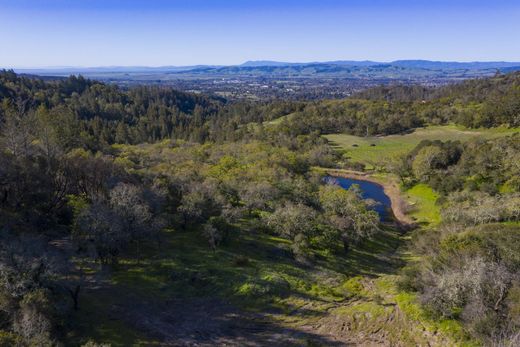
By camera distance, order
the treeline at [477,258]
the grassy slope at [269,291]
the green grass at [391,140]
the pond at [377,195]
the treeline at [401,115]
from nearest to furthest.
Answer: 1. the treeline at [477,258]
2. the grassy slope at [269,291]
3. the pond at [377,195]
4. the green grass at [391,140]
5. the treeline at [401,115]

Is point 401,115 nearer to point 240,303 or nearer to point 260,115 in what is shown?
point 260,115

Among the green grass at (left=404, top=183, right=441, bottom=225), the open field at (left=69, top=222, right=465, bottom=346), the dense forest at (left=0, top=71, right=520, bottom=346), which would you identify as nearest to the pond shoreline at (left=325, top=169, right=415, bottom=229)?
the green grass at (left=404, top=183, right=441, bottom=225)

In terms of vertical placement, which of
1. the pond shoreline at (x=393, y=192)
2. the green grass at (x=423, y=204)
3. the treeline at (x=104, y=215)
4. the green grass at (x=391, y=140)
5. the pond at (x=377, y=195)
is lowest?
the pond at (x=377, y=195)

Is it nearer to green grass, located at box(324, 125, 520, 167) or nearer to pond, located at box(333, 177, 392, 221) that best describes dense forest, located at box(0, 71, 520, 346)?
pond, located at box(333, 177, 392, 221)

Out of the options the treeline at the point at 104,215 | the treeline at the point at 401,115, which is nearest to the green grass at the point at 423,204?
the treeline at the point at 104,215

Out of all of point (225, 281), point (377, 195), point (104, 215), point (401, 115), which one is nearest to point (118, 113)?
point (401, 115)

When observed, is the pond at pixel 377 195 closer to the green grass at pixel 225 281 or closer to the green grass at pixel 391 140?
the green grass at pixel 391 140
